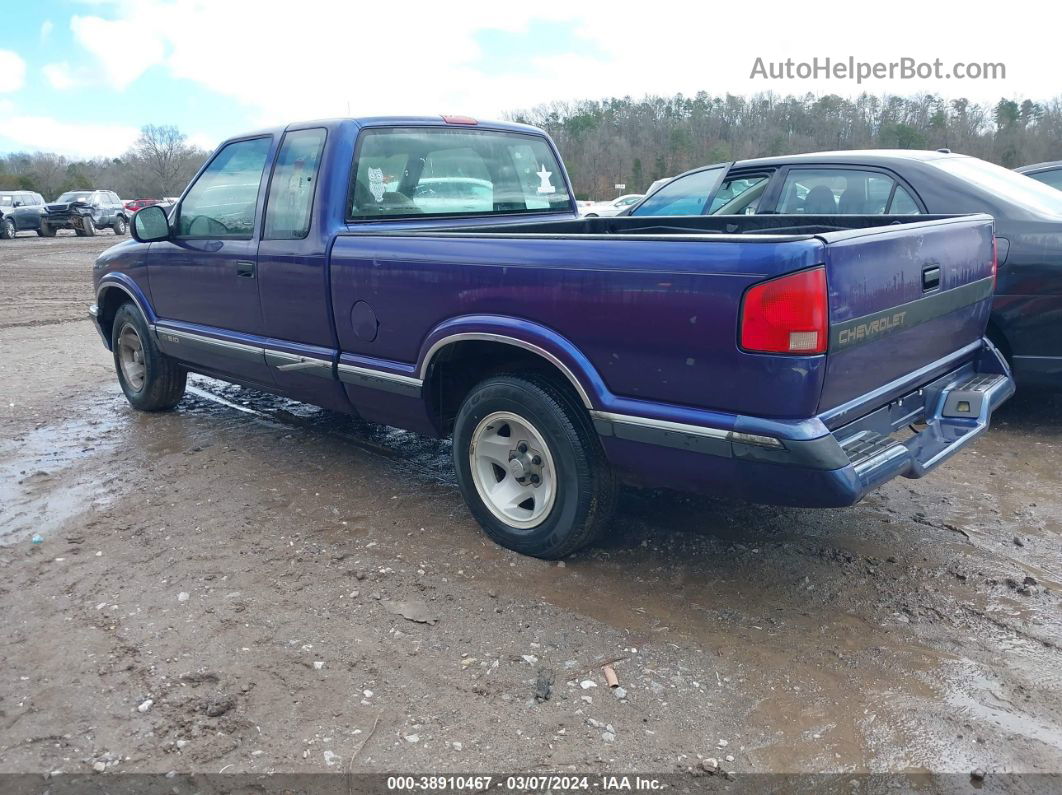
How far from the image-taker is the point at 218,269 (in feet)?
16.1

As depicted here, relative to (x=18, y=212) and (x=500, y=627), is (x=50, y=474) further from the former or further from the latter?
(x=18, y=212)

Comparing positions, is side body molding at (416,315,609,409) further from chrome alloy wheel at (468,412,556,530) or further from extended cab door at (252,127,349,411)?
extended cab door at (252,127,349,411)

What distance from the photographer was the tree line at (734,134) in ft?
135

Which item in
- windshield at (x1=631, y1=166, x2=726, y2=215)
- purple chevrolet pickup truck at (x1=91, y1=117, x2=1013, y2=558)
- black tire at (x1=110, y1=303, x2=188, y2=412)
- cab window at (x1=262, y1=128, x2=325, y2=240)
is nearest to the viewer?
purple chevrolet pickup truck at (x1=91, y1=117, x2=1013, y2=558)

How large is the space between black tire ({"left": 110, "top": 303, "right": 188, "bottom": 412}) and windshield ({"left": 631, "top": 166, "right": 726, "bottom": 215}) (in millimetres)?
4179

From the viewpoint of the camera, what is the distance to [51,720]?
264cm

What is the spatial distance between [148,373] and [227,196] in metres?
1.68

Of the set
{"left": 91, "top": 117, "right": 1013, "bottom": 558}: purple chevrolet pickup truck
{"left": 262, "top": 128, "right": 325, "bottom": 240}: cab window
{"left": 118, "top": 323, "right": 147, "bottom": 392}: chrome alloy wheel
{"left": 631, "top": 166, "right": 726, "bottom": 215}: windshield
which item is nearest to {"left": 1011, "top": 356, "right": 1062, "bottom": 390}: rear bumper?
{"left": 91, "top": 117, "right": 1013, "bottom": 558}: purple chevrolet pickup truck

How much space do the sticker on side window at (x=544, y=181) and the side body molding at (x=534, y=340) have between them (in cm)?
194

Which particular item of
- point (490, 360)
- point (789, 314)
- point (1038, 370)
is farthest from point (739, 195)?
point (789, 314)

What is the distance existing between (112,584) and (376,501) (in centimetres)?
131

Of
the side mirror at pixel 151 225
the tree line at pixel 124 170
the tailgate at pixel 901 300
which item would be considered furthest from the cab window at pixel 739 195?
the tree line at pixel 124 170

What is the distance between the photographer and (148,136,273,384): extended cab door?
4.75 meters

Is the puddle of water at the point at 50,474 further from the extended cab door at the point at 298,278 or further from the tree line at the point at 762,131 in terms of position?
the tree line at the point at 762,131
